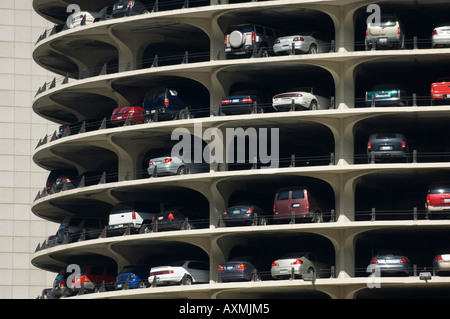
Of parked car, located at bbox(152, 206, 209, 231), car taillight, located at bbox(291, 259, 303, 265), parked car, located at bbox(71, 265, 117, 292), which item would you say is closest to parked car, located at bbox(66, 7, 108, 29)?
parked car, located at bbox(152, 206, 209, 231)

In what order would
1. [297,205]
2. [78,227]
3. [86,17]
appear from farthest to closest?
[86,17] < [78,227] < [297,205]

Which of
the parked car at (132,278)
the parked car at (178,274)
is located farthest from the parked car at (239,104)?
the parked car at (132,278)

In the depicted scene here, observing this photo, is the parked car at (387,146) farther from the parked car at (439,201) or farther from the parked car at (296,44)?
the parked car at (296,44)

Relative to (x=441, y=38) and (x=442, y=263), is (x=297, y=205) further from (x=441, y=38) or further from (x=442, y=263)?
(x=441, y=38)

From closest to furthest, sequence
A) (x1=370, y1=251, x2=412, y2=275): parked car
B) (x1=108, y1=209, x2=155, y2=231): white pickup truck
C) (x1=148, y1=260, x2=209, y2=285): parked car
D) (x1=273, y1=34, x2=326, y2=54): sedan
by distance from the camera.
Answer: (x1=370, y1=251, x2=412, y2=275): parked car, (x1=148, y1=260, x2=209, y2=285): parked car, (x1=273, y1=34, x2=326, y2=54): sedan, (x1=108, y1=209, x2=155, y2=231): white pickup truck

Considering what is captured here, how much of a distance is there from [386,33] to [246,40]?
26.1 feet

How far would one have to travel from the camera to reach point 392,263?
78562 mm

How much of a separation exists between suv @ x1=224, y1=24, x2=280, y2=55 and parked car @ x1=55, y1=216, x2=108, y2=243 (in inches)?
549

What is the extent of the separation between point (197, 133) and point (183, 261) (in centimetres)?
731

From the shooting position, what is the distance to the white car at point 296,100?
82062 millimetres

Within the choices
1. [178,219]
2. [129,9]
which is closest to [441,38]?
[178,219]

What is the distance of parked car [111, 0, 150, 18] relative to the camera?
8731 centimetres

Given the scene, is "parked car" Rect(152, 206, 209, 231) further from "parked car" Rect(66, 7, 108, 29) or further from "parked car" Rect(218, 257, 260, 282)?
"parked car" Rect(66, 7, 108, 29)

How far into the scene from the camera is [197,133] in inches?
3280
